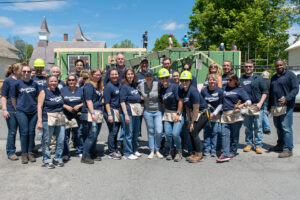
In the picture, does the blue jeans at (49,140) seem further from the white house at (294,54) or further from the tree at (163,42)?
the tree at (163,42)

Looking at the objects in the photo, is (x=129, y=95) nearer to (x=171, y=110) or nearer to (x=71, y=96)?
(x=171, y=110)

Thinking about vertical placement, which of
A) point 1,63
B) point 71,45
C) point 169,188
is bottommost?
point 169,188

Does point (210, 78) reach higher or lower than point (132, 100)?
higher

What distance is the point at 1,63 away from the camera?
3619 cm

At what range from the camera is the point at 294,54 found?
27781 millimetres

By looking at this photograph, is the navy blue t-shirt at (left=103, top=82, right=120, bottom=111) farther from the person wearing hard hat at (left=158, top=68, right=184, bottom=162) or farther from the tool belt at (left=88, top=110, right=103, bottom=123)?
the person wearing hard hat at (left=158, top=68, right=184, bottom=162)

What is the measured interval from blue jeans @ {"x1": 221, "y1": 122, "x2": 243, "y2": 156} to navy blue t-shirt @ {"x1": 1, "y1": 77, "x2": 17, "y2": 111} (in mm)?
3963

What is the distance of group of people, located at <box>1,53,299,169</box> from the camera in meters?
4.59

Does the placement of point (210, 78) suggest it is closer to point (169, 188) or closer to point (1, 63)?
point (169, 188)

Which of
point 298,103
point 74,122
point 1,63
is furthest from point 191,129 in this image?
point 1,63

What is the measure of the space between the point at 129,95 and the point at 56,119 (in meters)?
1.38

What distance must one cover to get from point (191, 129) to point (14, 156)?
3394mm

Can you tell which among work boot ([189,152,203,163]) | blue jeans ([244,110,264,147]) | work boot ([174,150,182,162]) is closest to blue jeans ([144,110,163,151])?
work boot ([174,150,182,162])

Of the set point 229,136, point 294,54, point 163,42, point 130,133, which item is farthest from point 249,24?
point 163,42
